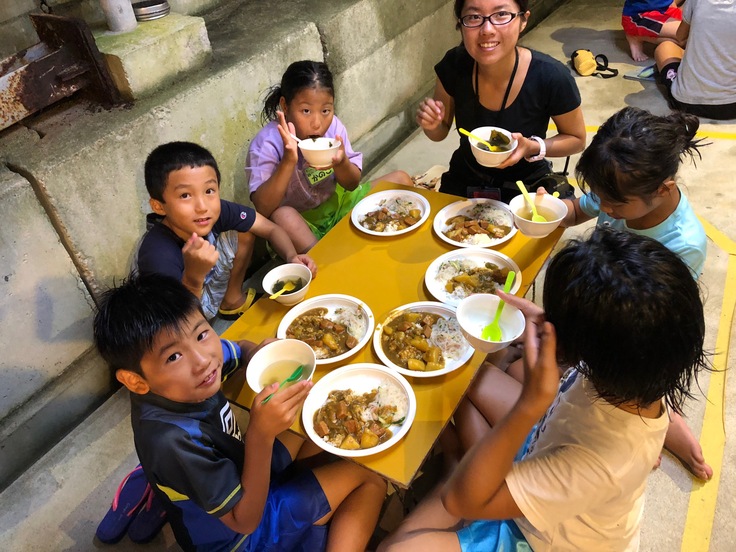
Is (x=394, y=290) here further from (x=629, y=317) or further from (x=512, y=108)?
(x=512, y=108)

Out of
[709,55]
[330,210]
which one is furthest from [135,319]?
[709,55]

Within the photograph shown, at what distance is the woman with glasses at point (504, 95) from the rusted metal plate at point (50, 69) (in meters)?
1.60

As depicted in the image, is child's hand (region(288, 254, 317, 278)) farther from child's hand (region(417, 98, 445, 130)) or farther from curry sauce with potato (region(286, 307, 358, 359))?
child's hand (region(417, 98, 445, 130))

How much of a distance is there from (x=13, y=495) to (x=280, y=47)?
9.02 ft

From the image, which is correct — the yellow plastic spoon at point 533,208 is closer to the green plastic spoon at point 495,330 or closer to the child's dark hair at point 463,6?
the green plastic spoon at point 495,330

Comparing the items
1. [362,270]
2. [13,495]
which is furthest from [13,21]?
[13,495]

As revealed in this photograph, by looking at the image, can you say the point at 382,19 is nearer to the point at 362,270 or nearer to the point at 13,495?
the point at 362,270

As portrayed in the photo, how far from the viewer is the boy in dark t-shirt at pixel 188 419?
141cm

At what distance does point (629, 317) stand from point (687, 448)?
138 cm

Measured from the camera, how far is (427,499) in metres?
1.70

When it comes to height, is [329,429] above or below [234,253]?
above

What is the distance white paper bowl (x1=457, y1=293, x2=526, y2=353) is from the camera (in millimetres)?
1607

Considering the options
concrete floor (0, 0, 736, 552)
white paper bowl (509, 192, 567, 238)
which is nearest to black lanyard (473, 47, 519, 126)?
white paper bowl (509, 192, 567, 238)

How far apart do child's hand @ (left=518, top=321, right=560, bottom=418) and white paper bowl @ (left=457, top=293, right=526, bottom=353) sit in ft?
1.10
